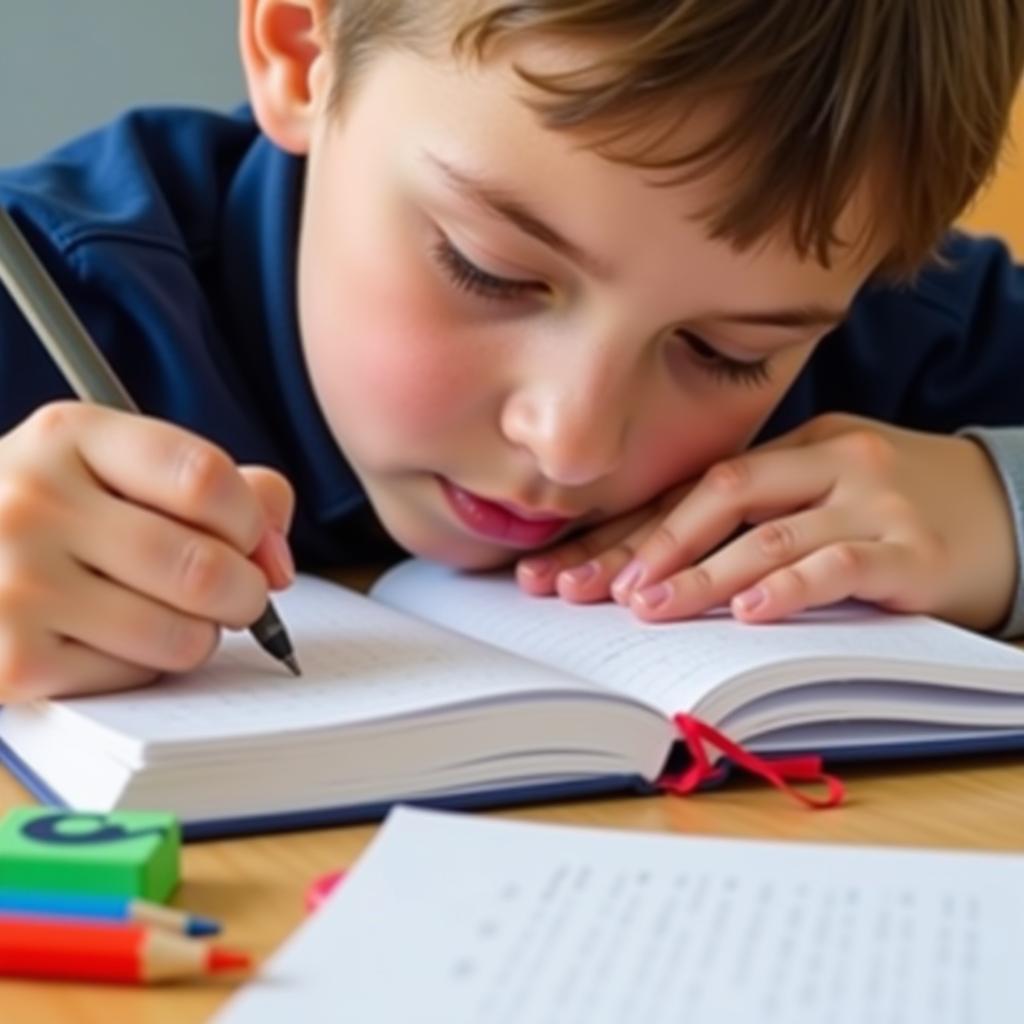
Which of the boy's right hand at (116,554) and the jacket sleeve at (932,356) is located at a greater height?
the boy's right hand at (116,554)

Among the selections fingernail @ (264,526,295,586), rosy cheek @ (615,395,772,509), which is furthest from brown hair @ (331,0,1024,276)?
fingernail @ (264,526,295,586)

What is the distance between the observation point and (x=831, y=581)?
0.77 m

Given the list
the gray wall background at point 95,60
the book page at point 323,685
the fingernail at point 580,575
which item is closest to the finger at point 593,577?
the fingernail at point 580,575

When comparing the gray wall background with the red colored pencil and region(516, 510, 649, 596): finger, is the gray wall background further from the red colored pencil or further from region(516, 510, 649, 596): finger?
the red colored pencil

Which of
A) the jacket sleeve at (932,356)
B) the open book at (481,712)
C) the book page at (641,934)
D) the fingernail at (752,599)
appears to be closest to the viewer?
the book page at (641,934)

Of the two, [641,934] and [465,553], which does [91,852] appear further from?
[465,553]

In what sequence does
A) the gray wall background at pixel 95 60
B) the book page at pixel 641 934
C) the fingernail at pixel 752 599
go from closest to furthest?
the book page at pixel 641 934, the fingernail at pixel 752 599, the gray wall background at pixel 95 60

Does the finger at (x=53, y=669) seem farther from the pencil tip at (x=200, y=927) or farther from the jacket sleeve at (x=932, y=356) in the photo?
the jacket sleeve at (x=932, y=356)

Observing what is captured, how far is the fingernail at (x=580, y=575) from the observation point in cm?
82

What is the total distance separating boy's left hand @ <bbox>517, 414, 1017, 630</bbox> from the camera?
2.53 ft

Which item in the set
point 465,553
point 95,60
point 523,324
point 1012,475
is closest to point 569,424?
point 523,324

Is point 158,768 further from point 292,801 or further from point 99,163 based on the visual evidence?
A: point 99,163

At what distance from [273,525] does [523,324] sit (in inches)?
6.3

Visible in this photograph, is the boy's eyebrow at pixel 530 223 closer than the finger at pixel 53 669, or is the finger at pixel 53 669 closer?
the finger at pixel 53 669
